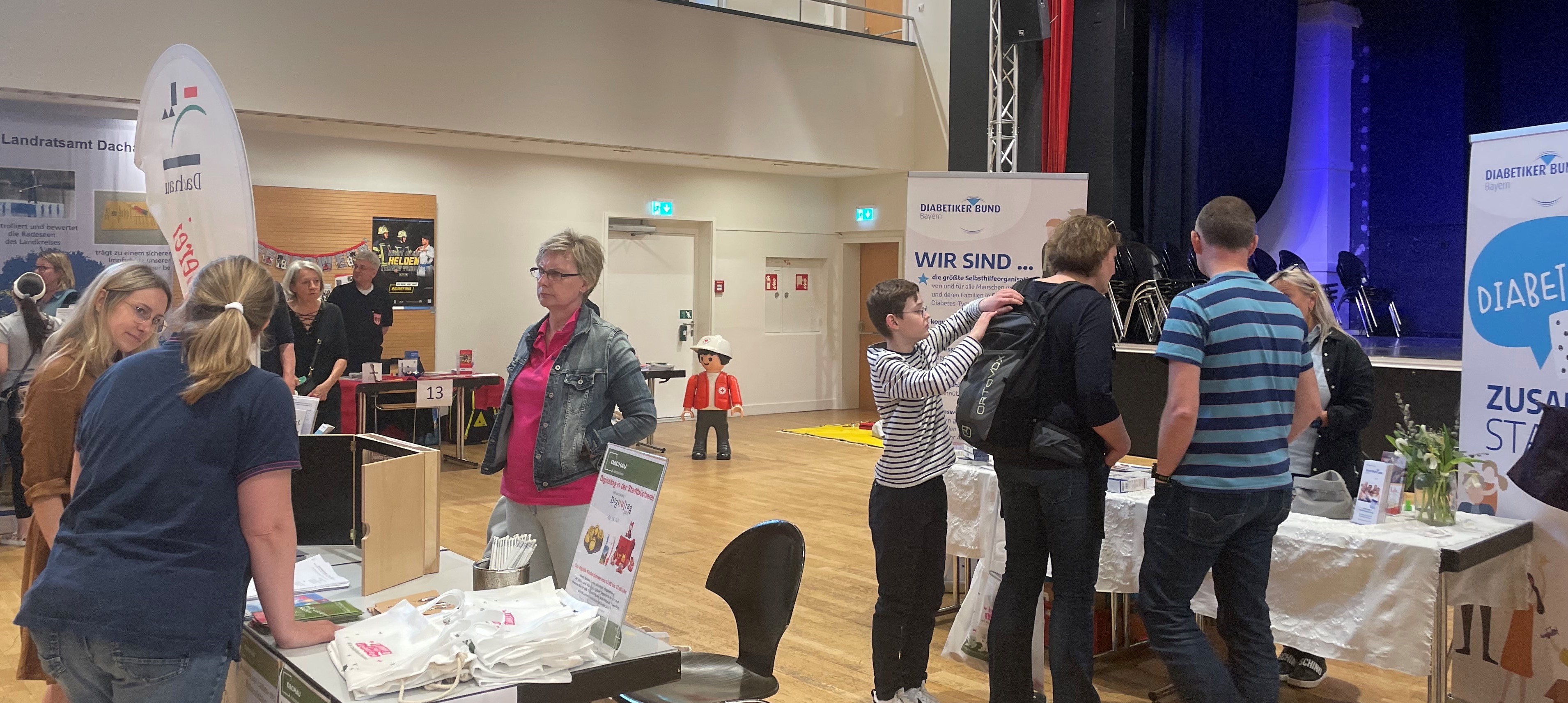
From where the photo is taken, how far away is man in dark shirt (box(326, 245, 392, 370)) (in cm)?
821

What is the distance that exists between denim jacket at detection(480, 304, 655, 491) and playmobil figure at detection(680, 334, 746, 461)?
6087 mm

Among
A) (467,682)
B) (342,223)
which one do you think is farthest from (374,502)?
(342,223)

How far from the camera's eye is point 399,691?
1.94 meters

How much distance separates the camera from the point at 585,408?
3047 mm

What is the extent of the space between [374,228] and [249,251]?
6582 millimetres

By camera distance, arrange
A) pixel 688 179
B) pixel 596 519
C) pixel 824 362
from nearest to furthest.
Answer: pixel 596 519
pixel 688 179
pixel 824 362

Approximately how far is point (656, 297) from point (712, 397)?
2.81 metres

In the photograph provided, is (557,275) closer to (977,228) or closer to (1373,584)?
(1373,584)

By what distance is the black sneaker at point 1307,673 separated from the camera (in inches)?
153

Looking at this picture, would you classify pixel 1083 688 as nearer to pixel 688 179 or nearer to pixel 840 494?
pixel 840 494

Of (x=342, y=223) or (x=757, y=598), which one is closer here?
(x=757, y=598)

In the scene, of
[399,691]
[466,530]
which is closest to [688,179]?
[466,530]

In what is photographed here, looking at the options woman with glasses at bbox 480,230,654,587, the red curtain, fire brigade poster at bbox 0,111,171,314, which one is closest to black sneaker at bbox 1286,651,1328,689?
woman with glasses at bbox 480,230,654,587

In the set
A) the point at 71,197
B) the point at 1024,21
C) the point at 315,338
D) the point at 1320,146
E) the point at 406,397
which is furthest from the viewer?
the point at 1320,146
